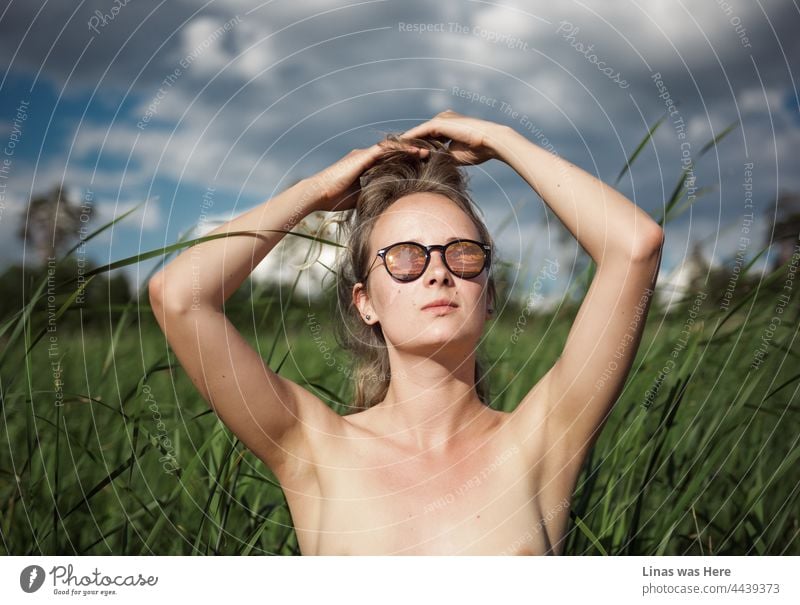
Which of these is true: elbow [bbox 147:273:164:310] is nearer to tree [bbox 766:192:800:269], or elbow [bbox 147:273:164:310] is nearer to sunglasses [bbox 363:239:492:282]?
sunglasses [bbox 363:239:492:282]

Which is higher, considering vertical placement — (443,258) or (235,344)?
(443,258)

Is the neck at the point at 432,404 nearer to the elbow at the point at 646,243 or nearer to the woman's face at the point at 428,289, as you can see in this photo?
the woman's face at the point at 428,289

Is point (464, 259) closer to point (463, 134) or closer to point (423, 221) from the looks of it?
point (423, 221)

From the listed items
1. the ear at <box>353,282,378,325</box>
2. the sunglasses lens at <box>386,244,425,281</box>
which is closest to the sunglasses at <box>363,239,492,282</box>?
the sunglasses lens at <box>386,244,425,281</box>

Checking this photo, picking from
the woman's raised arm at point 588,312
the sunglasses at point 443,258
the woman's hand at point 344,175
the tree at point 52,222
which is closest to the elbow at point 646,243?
the woman's raised arm at point 588,312

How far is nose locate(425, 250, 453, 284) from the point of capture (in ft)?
5.49

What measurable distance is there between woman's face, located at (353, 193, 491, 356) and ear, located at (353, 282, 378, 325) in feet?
0.10

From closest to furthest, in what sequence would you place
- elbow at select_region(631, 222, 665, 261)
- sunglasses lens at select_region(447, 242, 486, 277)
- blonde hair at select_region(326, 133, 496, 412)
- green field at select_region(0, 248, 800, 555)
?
elbow at select_region(631, 222, 665, 261), sunglasses lens at select_region(447, 242, 486, 277), blonde hair at select_region(326, 133, 496, 412), green field at select_region(0, 248, 800, 555)

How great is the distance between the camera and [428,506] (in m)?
1.65

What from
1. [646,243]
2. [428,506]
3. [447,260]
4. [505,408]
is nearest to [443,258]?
[447,260]

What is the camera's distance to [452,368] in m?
1.74

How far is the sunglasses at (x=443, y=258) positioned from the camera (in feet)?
5.56

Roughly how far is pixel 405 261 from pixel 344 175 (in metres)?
0.25
